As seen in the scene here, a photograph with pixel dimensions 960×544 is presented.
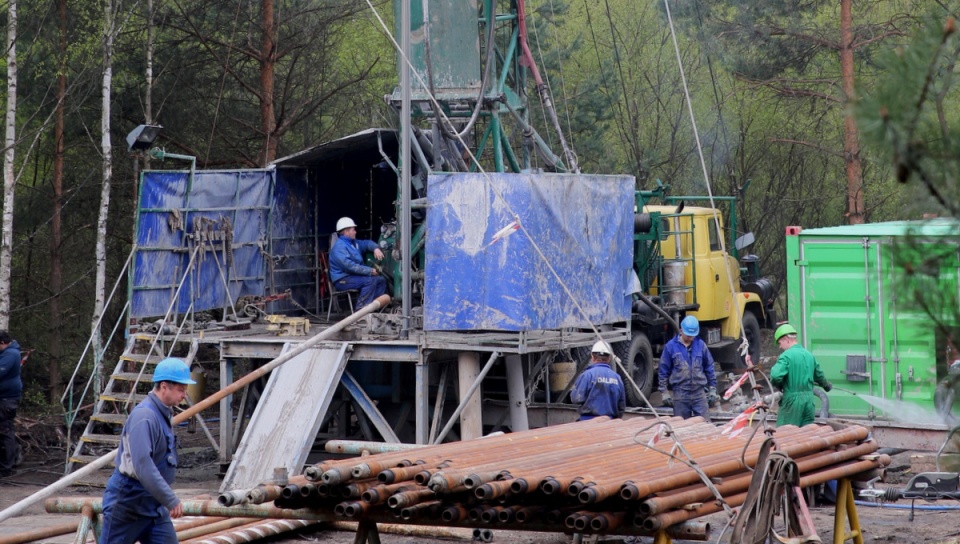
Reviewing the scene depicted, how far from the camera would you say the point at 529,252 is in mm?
12062

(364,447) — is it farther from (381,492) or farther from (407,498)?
(407,498)

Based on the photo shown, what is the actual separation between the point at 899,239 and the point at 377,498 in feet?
11.7

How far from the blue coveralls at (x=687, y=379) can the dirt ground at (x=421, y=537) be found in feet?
6.04

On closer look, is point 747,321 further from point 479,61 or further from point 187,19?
point 187,19

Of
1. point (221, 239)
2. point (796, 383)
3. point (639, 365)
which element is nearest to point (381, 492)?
point (796, 383)

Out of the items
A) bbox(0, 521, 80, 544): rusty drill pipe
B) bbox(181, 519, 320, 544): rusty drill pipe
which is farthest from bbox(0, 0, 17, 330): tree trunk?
bbox(0, 521, 80, 544): rusty drill pipe

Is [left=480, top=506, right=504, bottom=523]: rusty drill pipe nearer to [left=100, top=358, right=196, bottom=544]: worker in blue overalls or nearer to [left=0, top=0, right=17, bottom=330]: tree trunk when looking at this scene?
[left=100, top=358, right=196, bottom=544]: worker in blue overalls

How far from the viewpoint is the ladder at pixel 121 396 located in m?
13.2

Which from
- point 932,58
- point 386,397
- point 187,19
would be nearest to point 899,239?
point 932,58

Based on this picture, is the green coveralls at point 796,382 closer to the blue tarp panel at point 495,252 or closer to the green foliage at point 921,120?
the blue tarp panel at point 495,252

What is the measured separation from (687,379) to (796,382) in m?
1.91

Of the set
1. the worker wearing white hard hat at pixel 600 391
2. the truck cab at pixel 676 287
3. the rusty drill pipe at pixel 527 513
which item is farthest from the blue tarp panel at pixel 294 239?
the rusty drill pipe at pixel 527 513

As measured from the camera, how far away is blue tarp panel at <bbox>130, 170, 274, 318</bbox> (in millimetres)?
13969

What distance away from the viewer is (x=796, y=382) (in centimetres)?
1102
